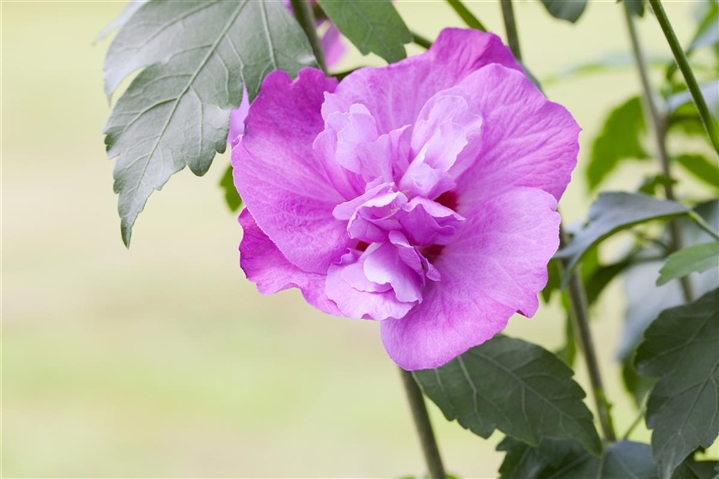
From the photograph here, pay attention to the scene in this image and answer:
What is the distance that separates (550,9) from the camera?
1.06 ft

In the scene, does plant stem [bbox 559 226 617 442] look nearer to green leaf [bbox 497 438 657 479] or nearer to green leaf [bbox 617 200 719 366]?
green leaf [bbox 497 438 657 479]

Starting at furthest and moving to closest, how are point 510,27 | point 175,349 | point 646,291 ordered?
1. point 175,349
2. point 646,291
3. point 510,27

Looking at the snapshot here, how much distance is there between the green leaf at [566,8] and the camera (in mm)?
318

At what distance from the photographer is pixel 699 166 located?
26.1 inches

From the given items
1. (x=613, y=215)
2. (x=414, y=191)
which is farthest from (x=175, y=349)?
(x=414, y=191)

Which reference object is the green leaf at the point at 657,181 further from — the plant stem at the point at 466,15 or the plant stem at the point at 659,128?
the plant stem at the point at 466,15

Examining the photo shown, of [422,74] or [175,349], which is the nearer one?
Result: [422,74]

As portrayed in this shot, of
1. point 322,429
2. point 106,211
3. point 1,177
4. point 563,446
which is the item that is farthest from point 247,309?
point 563,446

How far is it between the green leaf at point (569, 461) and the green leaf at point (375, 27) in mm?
173

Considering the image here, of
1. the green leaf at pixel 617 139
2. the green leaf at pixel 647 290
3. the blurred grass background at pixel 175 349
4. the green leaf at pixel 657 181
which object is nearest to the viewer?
the green leaf at pixel 657 181

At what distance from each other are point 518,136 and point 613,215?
0.46ft

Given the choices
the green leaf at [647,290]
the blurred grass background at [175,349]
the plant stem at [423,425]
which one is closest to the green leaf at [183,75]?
the plant stem at [423,425]

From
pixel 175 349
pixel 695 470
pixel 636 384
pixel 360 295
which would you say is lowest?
pixel 175 349

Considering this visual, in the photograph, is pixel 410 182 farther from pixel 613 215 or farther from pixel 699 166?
pixel 699 166
